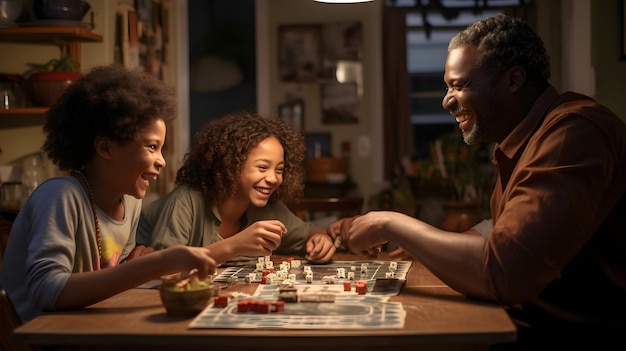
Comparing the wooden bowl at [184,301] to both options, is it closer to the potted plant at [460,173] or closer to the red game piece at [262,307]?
the red game piece at [262,307]

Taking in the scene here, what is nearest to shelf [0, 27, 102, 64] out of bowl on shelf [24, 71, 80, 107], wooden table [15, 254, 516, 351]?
bowl on shelf [24, 71, 80, 107]

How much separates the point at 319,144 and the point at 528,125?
17.2ft

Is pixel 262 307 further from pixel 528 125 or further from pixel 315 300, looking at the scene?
pixel 528 125

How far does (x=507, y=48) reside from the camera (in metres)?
2.17

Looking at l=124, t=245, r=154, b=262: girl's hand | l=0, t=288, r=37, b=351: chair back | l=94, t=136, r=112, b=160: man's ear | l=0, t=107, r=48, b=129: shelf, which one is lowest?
l=0, t=288, r=37, b=351: chair back

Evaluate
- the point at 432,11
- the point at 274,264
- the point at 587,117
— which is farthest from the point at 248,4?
the point at 587,117

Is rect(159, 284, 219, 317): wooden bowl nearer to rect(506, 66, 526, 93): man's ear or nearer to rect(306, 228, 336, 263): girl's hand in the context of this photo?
rect(306, 228, 336, 263): girl's hand

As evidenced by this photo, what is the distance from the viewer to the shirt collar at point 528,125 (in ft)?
7.00

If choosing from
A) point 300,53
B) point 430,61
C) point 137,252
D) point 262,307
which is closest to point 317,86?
point 300,53

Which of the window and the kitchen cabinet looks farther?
the window

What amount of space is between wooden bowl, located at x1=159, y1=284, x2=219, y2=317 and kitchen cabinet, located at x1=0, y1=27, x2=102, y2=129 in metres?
2.74

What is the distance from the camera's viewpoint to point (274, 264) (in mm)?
Result: 2500

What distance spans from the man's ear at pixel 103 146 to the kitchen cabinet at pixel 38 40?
2182mm

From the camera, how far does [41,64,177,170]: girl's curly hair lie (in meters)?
2.14
